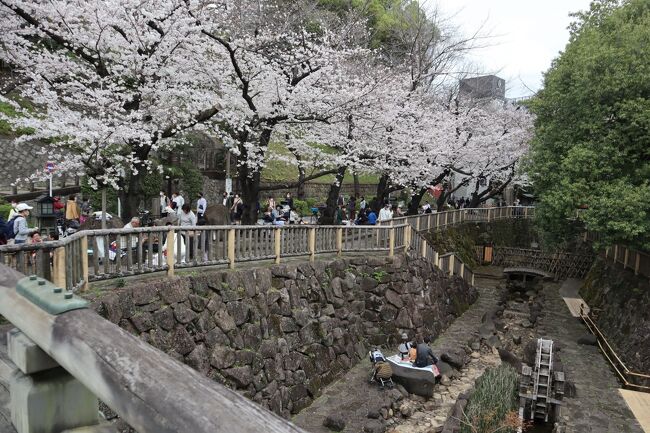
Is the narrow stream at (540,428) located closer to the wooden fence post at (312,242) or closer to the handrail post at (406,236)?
the handrail post at (406,236)

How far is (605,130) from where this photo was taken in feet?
47.6

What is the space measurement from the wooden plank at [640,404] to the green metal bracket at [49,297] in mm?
12314

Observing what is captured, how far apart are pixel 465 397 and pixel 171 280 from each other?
7849mm

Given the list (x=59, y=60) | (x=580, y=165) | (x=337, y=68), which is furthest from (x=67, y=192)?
(x=580, y=165)

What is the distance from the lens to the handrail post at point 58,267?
205 inches

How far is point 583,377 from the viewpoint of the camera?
13492 mm

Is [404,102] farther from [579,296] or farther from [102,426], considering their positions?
[102,426]

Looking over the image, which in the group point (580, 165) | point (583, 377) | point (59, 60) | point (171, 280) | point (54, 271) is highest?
point (59, 60)

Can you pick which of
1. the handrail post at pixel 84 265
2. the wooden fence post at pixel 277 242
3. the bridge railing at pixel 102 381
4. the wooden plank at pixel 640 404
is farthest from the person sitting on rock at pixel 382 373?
the bridge railing at pixel 102 381

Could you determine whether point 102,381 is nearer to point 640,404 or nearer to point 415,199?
point 640,404

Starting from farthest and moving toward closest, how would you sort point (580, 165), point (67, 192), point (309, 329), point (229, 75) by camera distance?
→ point (67, 192), point (580, 165), point (229, 75), point (309, 329)

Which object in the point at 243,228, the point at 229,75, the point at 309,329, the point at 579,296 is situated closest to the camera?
the point at 243,228

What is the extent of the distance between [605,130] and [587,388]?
8180 millimetres

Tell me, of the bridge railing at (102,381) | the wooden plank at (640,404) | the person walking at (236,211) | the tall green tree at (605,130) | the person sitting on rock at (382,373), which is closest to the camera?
the bridge railing at (102,381)
